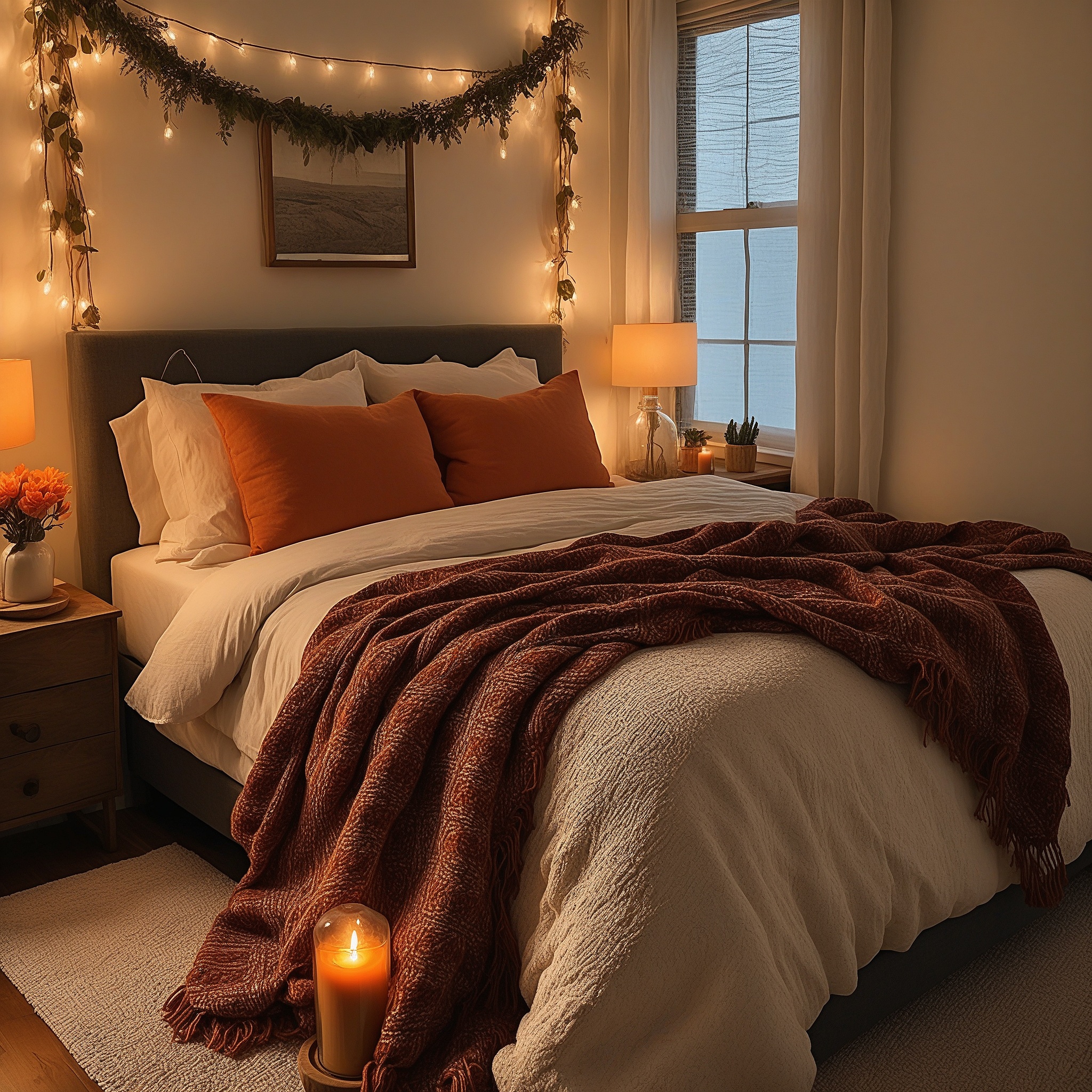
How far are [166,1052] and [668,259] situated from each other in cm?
347

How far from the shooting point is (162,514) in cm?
318

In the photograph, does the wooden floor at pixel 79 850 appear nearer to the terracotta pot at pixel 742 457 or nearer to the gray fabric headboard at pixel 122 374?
the gray fabric headboard at pixel 122 374

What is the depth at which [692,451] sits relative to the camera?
14.2 ft

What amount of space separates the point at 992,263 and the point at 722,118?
1.40 meters

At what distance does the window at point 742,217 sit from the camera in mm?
4203

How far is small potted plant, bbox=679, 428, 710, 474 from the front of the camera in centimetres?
432

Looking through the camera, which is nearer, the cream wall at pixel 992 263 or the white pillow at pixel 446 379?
the cream wall at pixel 992 263

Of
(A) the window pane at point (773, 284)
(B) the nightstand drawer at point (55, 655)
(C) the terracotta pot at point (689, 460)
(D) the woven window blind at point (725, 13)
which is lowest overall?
(B) the nightstand drawer at point (55, 655)

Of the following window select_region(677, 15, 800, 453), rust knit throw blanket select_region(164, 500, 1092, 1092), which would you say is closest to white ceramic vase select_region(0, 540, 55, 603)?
rust knit throw blanket select_region(164, 500, 1092, 1092)

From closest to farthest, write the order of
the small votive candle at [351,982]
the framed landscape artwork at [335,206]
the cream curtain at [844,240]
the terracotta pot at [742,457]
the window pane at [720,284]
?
the small votive candle at [351,982]
the framed landscape artwork at [335,206]
the cream curtain at [844,240]
the terracotta pot at [742,457]
the window pane at [720,284]

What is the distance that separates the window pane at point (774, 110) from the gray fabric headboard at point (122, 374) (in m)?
1.77

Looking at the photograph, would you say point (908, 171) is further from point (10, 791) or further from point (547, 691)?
point (10, 791)

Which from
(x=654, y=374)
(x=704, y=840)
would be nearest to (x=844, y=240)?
(x=654, y=374)

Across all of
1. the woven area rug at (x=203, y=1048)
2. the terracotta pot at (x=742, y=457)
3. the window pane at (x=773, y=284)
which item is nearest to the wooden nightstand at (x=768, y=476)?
the terracotta pot at (x=742, y=457)
